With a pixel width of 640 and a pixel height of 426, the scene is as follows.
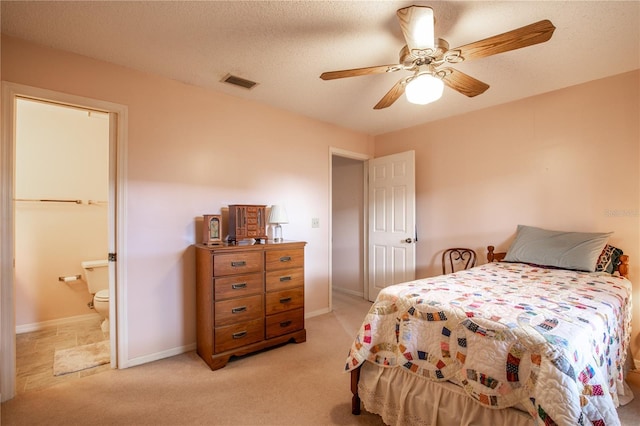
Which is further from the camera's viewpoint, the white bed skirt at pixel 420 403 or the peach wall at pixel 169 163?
the peach wall at pixel 169 163

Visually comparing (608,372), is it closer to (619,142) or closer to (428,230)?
(619,142)

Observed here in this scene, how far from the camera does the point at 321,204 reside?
12.1ft

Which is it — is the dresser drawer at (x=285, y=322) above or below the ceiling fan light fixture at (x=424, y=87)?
below

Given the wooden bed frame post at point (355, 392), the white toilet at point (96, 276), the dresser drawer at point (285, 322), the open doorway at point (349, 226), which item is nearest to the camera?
the wooden bed frame post at point (355, 392)

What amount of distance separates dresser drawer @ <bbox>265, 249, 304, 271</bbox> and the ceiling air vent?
4.93 ft

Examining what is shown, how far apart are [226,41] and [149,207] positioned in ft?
4.68

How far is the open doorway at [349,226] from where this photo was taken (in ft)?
14.5

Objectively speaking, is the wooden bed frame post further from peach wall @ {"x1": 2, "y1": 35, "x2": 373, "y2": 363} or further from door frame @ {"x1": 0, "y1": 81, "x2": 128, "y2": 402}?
door frame @ {"x1": 0, "y1": 81, "x2": 128, "y2": 402}

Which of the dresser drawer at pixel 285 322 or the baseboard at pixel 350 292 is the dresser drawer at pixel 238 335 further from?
the baseboard at pixel 350 292

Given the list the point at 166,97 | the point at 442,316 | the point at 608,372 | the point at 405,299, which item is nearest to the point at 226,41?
the point at 166,97

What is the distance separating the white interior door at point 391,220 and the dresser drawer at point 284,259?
1.48 metres

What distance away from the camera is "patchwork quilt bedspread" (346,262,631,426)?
1.08 m

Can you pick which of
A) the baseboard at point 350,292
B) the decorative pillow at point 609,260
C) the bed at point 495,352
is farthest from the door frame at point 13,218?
the decorative pillow at point 609,260

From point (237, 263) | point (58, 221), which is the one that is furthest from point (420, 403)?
point (58, 221)
